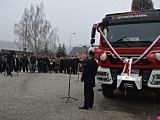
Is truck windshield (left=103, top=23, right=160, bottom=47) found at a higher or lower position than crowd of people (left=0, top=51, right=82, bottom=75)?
higher

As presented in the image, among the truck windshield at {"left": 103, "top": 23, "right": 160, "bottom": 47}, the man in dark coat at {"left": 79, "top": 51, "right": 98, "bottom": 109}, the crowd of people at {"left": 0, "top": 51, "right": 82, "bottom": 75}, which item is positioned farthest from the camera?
the crowd of people at {"left": 0, "top": 51, "right": 82, "bottom": 75}

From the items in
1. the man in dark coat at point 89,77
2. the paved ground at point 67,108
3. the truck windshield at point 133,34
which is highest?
the truck windshield at point 133,34

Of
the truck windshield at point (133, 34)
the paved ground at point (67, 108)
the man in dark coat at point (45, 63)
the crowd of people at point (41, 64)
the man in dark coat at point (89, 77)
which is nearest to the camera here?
the paved ground at point (67, 108)

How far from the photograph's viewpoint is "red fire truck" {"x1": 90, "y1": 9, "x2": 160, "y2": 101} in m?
8.32

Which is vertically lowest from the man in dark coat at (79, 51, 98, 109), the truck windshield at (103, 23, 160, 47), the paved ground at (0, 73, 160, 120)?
the paved ground at (0, 73, 160, 120)

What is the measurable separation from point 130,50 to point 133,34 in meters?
0.62

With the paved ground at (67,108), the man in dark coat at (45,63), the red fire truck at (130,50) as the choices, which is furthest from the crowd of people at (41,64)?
the red fire truck at (130,50)

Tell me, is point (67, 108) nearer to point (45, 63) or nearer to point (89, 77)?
point (89, 77)

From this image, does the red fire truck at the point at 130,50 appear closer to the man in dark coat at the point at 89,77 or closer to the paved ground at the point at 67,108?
the paved ground at the point at 67,108

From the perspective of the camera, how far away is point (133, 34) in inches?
354

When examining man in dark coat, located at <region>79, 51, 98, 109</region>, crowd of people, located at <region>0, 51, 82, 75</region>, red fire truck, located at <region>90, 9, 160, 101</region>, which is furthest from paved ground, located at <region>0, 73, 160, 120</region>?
crowd of people, located at <region>0, 51, 82, 75</region>

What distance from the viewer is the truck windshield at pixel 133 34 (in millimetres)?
8727

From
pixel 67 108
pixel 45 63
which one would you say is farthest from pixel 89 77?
pixel 45 63

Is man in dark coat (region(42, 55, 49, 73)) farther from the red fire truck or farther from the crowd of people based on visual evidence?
the red fire truck
